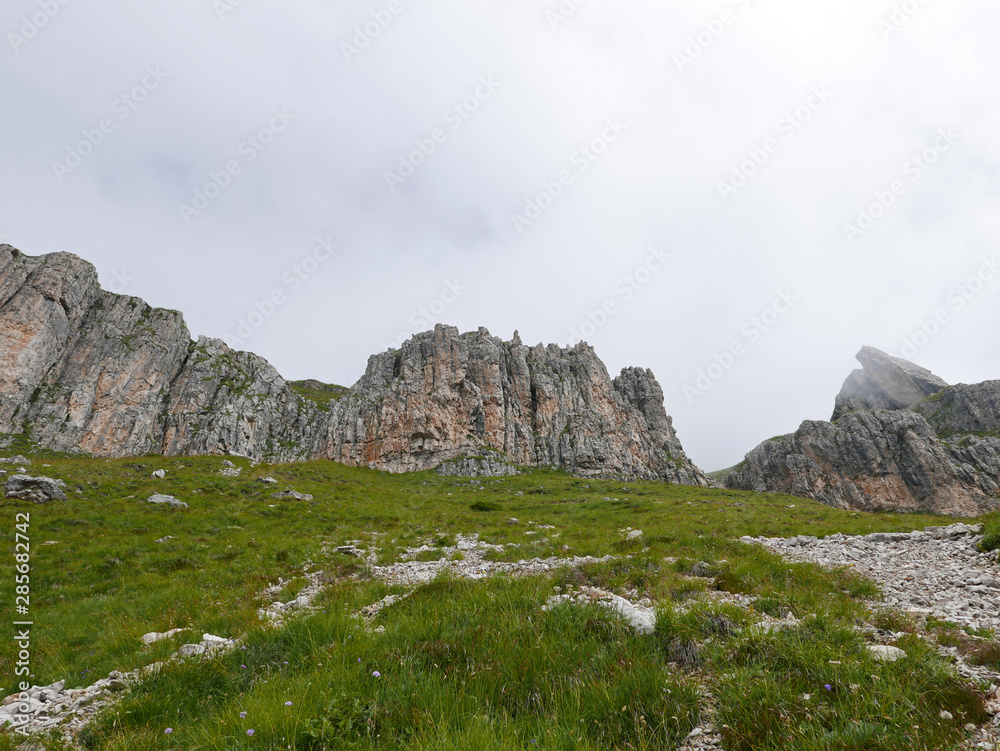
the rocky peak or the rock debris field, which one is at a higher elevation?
the rocky peak

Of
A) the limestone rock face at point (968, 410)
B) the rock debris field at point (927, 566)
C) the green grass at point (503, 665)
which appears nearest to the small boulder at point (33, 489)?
the green grass at point (503, 665)

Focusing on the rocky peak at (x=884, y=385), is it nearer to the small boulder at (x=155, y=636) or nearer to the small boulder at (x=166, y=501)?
the small boulder at (x=166, y=501)

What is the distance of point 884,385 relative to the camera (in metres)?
143

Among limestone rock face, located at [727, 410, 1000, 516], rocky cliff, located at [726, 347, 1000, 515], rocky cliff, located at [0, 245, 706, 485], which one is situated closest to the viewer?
rocky cliff, located at [0, 245, 706, 485]

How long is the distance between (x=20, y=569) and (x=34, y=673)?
9209 mm

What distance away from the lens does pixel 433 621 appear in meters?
5.86

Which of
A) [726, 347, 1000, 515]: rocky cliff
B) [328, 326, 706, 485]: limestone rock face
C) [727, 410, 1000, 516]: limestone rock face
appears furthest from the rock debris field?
[726, 347, 1000, 515]: rocky cliff

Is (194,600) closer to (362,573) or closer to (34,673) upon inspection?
(34,673)

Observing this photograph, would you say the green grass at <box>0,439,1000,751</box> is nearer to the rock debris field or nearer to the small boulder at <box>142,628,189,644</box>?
the small boulder at <box>142,628,189,644</box>

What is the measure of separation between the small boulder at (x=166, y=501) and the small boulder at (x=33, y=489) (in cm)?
407

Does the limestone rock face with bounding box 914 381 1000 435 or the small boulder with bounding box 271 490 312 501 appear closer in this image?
the small boulder with bounding box 271 490 312 501

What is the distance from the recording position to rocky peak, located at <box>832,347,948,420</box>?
13625cm

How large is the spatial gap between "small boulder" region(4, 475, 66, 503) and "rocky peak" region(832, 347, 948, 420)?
17478 cm

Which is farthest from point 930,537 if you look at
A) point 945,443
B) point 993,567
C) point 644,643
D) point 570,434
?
point 945,443
